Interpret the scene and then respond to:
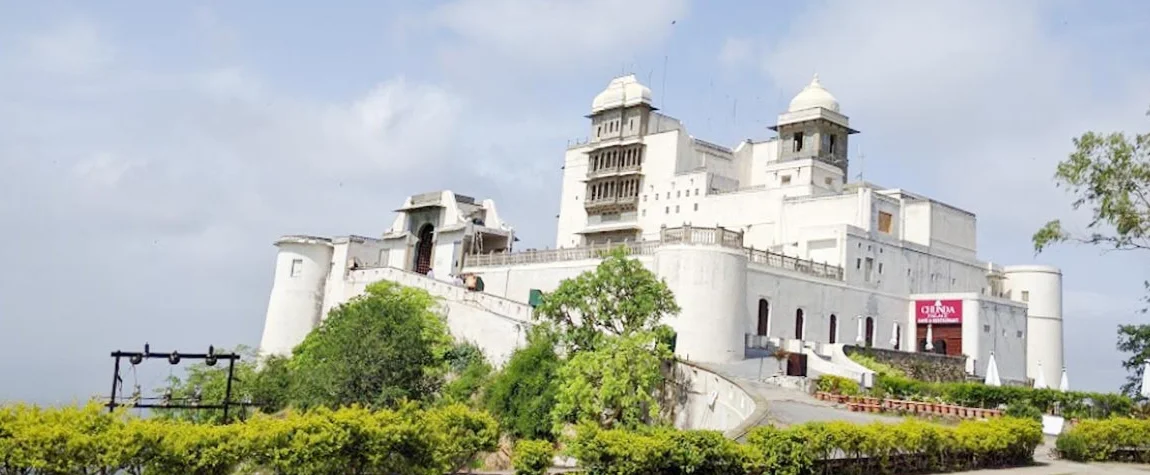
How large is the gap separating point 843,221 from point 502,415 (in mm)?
22220

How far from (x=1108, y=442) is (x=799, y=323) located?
64.7ft

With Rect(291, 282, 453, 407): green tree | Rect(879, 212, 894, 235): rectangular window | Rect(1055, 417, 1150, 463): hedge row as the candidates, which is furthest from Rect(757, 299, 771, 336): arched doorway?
Rect(1055, 417, 1150, 463): hedge row

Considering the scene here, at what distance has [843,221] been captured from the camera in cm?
4784

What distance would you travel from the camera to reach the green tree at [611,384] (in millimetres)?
29297

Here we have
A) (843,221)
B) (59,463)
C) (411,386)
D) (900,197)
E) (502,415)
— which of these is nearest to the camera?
(59,463)

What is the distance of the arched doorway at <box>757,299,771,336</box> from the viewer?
41156mm

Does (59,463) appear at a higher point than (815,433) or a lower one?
lower

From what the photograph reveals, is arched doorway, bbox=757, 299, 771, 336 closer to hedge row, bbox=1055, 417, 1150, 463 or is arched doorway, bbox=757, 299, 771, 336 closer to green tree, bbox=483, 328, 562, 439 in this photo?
green tree, bbox=483, 328, 562, 439

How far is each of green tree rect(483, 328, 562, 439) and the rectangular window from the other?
72.4ft

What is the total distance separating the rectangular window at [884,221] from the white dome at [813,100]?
25.2 ft

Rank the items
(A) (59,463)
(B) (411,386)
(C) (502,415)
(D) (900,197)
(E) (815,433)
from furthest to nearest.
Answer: (D) (900,197), (B) (411,386), (C) (502,415), (E) (815,433), (A) (59,463)

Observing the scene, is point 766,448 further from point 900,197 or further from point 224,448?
point 900,197

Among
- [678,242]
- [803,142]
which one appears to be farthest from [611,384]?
[803,142]

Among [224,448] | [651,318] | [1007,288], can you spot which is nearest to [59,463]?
[224,448]
